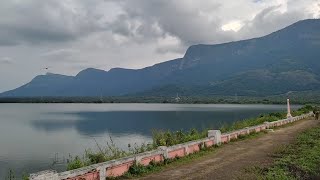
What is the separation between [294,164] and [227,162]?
3038mm

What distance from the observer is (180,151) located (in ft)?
66.4

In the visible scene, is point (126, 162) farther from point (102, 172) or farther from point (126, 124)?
point (126, 124)

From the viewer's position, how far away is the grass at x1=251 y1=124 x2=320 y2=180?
608 inches

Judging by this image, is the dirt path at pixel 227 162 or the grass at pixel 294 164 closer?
the grass at pixel 294 164

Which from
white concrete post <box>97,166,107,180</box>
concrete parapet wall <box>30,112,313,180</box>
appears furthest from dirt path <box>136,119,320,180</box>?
white concrete post <box>97,166,107,180</box>

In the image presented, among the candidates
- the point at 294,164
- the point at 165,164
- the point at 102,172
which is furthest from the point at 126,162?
the point at 294,164

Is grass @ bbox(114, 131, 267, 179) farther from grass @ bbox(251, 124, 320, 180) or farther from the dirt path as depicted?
grass @ bbox(251, 124, 320, 180)

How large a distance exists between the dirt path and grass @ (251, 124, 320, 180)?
0.64 m

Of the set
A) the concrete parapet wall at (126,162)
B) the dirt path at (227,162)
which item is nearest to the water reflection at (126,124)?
the dirt path at (227,162)

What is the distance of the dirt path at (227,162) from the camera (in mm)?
15930

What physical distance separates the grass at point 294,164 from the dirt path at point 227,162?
64 cm

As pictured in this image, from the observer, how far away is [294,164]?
57.5 ft

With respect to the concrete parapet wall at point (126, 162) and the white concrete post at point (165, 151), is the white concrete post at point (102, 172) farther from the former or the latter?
the white concrete post at point (165, 151)

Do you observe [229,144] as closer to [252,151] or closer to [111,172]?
[252,151]
